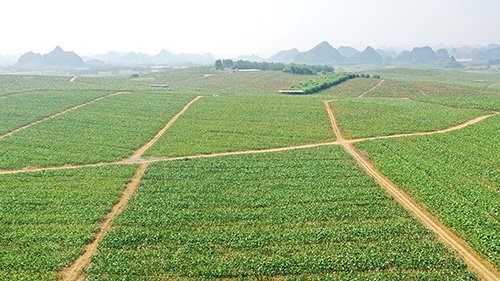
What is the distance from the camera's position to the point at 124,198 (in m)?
32.5

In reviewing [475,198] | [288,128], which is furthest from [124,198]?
[475,198]

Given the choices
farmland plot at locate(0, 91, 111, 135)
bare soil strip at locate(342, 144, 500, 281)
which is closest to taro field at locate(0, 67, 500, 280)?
bare soil strip at locate(342, 144, 500, 281)

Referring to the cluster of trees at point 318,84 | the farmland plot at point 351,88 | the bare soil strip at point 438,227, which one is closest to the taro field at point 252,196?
the bare soil strip at point 438,227

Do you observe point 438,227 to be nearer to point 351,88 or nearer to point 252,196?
point 252,196

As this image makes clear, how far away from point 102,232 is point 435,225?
110 feet

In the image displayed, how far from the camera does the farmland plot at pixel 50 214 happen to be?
22391 mm

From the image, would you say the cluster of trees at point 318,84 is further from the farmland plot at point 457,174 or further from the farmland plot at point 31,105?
the farmland plot at point 31,105

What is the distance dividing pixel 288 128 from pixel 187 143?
70.2 feet

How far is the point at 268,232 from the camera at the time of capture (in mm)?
25688

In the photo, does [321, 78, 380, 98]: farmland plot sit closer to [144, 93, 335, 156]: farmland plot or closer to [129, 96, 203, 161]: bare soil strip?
[144, 93, 335, 156]: farmland plot

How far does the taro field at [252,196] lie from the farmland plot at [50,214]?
151 mm

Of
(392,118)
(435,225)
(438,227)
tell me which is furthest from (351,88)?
(438,227)

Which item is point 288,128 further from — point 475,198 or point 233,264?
point 233,264

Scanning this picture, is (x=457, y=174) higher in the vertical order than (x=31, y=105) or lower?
lower
